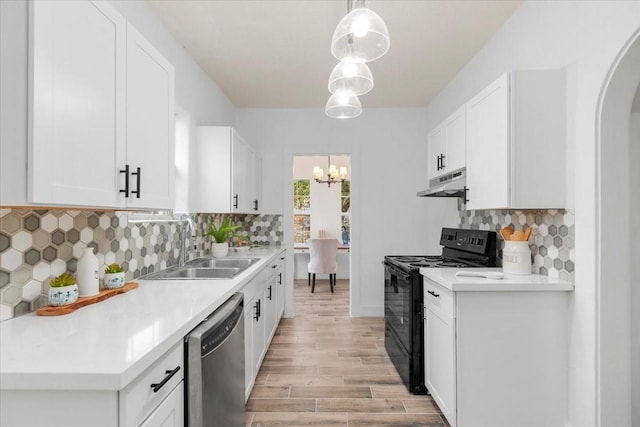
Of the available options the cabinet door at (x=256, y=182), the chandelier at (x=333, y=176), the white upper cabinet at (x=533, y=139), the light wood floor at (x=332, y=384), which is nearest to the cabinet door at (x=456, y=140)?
the white upper cabinet at (x=533, y=139)

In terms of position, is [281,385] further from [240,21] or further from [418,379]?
[240,21]

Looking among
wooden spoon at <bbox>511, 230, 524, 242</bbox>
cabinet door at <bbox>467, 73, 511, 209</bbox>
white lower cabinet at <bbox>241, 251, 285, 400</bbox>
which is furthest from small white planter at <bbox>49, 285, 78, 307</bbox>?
wooden spoon at <bbox>511, 230, 524, 242</bbox>

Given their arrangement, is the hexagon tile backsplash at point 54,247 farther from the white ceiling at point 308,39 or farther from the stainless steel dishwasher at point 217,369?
the white ceiling at point 308,39

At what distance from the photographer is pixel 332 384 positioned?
8.64ft

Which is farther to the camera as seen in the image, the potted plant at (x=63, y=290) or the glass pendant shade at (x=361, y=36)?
the glass pendant shade at (x=361, y=36)

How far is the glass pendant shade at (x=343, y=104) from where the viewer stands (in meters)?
2.25

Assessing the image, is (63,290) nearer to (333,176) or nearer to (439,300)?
(439,300)

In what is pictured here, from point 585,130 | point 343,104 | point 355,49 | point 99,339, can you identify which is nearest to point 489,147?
point 585,130

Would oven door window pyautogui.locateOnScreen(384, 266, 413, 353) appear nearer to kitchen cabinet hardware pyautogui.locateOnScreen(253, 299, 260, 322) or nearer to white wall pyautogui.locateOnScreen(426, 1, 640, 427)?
white wall pyautogui.locateOnScreen(426, 1, 640, 427)

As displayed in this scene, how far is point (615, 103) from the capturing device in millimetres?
1673

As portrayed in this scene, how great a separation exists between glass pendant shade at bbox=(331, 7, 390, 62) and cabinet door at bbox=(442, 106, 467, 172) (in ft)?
3.76

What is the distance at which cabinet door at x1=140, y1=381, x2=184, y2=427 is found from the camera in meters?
1.01

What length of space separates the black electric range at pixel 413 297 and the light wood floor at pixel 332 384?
149 mm

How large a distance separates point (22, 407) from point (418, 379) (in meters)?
2.27
